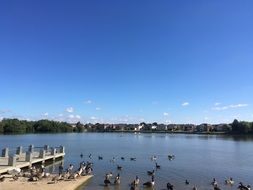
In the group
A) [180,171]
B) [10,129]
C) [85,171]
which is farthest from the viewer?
[10,129]

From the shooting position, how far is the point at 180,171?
55.1 metres

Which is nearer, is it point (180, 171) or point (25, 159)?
point (25, 159)

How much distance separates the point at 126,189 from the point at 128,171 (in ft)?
45.3

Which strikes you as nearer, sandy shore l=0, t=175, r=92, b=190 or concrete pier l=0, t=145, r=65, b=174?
sandy shore l=0, t=175, r=92, b=190

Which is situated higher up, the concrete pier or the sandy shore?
the concrete pier

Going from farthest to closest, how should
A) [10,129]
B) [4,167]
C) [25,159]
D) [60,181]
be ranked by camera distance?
[10,129], [25,159], [4,167], [60,181]

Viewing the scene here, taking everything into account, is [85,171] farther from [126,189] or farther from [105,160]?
[105,160]

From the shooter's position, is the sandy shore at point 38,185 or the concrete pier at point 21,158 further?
the concrete pier at point 21,158

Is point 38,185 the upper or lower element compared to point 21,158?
lower

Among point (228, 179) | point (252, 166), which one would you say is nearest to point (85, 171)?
point (228, 179)

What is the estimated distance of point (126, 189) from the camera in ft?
131

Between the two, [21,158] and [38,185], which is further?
[21,158]

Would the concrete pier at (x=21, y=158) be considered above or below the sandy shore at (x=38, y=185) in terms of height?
above

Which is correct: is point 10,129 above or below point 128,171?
above
